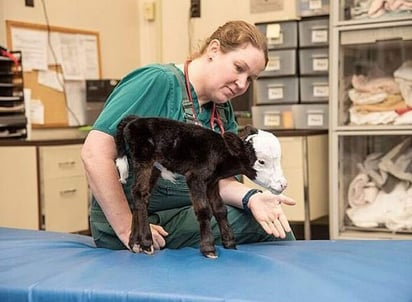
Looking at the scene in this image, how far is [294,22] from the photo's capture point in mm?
2951

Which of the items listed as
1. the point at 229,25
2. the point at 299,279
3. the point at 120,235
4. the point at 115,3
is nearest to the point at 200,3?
the point at 115,3

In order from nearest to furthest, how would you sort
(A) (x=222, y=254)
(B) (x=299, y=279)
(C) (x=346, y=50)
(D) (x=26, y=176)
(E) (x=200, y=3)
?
(B) (x=299, y=279), (A) (x=222, y=254), (D) (x=26, y=176), (C) (x=346, y=50), (E) (x=200, y=3)

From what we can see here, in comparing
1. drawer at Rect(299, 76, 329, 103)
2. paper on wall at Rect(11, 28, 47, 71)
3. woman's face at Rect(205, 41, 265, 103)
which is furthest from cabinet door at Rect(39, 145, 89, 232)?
woman's face at Rect(205, 41, 265, 103)

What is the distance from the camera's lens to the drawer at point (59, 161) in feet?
8.43

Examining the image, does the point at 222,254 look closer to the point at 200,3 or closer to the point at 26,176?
the point at 26,176

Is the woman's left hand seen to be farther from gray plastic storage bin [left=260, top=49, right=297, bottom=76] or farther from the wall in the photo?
the wall

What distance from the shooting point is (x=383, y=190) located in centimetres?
270

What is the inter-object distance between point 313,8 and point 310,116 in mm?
534

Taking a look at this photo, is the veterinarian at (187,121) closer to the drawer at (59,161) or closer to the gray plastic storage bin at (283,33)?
the drawer at (59,161)

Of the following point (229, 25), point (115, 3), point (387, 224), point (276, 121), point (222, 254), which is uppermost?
point (115, 3)

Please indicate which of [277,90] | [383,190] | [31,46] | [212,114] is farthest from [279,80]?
[212,114]

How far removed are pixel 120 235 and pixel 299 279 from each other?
0.46 m

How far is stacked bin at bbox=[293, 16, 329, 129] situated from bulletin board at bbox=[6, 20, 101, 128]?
4.06 feet

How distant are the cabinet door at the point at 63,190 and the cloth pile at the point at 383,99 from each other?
4.27 ft
